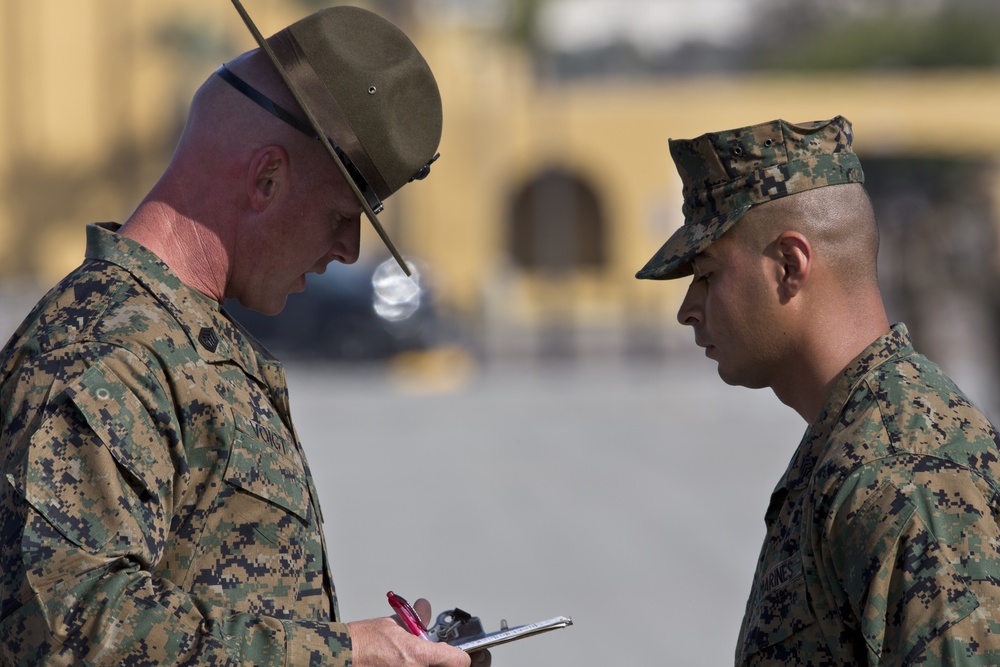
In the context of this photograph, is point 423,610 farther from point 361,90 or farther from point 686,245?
point 361,90

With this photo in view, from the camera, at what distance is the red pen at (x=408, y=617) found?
84.4 inches

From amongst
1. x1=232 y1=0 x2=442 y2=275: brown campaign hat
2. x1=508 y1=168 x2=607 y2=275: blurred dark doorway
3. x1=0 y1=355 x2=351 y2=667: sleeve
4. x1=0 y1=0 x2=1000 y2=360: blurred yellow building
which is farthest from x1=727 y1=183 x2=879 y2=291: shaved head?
x1=508 y1=168 x2=607 y2=275: blurred dark doorway

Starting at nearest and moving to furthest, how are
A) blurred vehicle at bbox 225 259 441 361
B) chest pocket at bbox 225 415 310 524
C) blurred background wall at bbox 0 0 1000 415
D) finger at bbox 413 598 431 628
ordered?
chest pocket at bbox 225 415 310 524 < finger at bbox 413 598 431 628 < blurred vehicle at bbox 225 259 441 361 < blurred background wall at bbox 0 0 1000 415

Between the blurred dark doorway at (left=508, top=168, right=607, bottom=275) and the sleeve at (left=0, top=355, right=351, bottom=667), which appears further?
the blurred dark doorway at (left=508, top=168, right=607, bottom=275)

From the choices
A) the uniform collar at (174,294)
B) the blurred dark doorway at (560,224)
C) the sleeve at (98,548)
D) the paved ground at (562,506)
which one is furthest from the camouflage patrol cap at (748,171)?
the blurred dark doorway at (560,224)

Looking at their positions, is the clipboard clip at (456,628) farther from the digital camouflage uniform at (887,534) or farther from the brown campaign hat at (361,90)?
the brown campaign hat at (361,90)

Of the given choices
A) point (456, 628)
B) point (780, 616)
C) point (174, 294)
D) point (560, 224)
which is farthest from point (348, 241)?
point (560, 224)

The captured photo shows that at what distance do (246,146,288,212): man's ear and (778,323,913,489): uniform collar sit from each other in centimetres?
100

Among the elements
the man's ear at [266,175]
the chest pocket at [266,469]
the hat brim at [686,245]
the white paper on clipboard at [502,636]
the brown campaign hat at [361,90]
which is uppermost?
the brown campaign hat at [361,90]

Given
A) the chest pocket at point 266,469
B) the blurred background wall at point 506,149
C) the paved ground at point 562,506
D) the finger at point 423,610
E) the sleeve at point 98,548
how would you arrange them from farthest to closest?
1. the blurred background wall at point 506,149
2. the paved ground at point 562,506
3. the finger at point 423,610
4. the chest pocket at point 266,469
5. the sleeve at point 98,548

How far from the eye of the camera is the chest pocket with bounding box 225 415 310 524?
2111 mm

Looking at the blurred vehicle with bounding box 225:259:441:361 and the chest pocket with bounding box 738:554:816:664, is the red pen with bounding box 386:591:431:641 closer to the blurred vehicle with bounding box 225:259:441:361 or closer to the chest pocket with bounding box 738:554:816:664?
the chest pocket with bounding box 738:554:816:664

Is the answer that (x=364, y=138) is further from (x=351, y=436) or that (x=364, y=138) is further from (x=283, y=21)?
(x=283, y=21)

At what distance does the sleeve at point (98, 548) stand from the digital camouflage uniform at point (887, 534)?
0.80 metres
